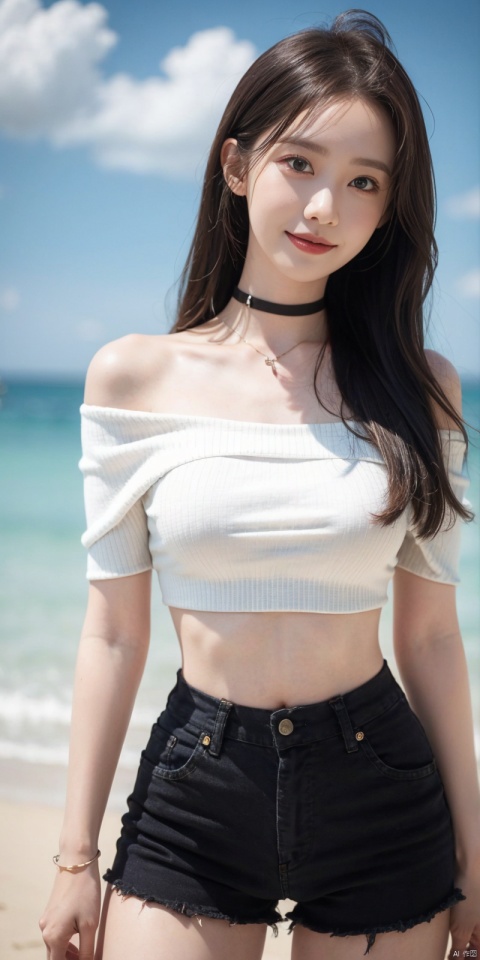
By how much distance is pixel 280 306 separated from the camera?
6.84 ft

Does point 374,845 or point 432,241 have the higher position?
point 432,241

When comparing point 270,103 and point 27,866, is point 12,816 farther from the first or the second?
point 270,103

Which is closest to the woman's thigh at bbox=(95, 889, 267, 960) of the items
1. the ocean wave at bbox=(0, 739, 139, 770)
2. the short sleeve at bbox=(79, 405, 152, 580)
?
the short sleeve at bbox=(79, 405, 152, 580)

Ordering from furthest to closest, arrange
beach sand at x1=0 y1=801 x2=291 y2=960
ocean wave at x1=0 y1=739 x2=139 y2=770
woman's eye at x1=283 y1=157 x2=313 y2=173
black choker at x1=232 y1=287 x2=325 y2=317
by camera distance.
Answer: ocean wave at x1=0 y1=739 x2=139 y2=770
beach sand at x1=0 y1=801 x2=291 y2=960
black choker at x1=232 y1=287 x2=325 y2=317
woman's eye at x1=283 y1=157 x2=313 y2=173

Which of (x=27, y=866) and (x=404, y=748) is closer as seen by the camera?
(x=404, y=748)

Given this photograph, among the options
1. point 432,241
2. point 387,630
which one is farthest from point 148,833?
point 387,630

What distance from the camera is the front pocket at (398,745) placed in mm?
1680

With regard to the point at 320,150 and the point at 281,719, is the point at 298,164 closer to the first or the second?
the point at 320,150

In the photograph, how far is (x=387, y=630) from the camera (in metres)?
6.99

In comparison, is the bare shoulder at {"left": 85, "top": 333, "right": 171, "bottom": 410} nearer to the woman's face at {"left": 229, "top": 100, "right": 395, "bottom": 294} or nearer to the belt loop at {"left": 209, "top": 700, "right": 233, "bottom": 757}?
the woman's face at {"left": 229, "top": 100, "right": 395, "bottom": 294}

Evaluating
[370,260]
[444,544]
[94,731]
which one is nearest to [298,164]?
[370,260]

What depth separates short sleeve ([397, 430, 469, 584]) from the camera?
192 centimetres

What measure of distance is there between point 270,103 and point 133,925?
1.61 meters

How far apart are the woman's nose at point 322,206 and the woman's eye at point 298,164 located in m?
0.06
